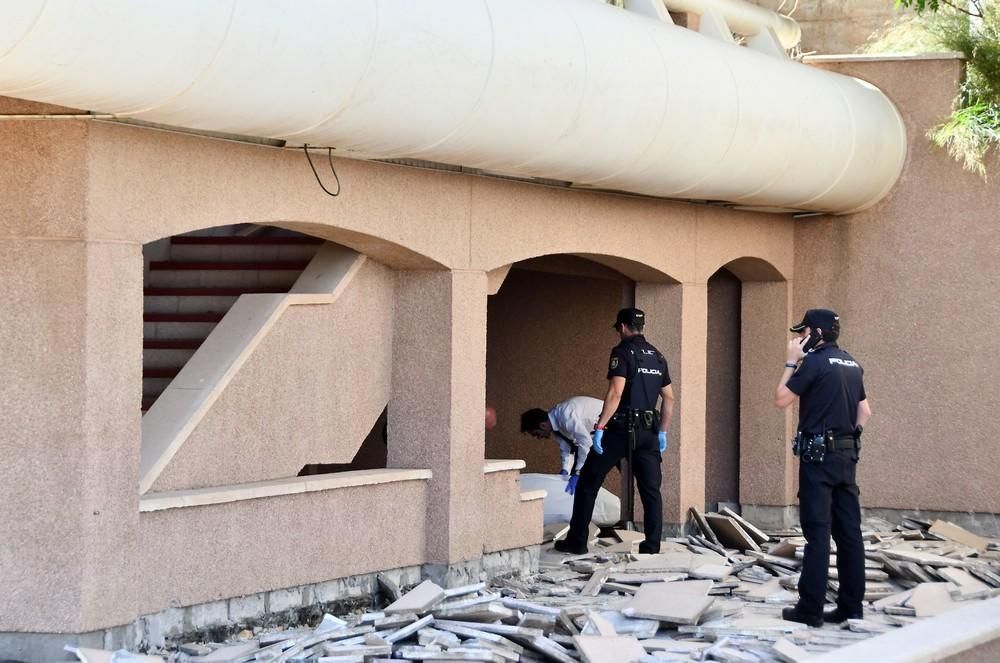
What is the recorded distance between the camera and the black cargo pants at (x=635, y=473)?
11.8 metres

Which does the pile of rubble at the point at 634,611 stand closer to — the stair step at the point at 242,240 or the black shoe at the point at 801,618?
the black shoe at the point at 801,618

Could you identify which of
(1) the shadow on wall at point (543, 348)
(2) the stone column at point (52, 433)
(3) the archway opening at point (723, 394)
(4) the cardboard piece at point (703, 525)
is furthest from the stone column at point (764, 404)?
(2) the stone column at point (52, 433)

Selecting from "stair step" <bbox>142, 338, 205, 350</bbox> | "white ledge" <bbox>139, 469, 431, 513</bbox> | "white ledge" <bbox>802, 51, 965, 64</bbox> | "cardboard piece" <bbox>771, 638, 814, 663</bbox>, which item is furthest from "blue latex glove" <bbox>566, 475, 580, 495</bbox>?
"white ledge" <bbox>802, 51, 965, 64</bbox>

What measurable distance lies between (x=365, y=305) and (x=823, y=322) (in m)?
2.91

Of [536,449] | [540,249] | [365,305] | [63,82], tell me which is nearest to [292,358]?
[365,305]

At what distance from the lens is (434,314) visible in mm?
10211

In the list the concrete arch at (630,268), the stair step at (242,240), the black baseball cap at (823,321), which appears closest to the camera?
the black baseball cap at (823,321)

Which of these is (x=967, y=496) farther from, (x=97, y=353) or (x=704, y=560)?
(x=97, y=353)

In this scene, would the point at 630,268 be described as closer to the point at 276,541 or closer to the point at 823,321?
the point at 823,321

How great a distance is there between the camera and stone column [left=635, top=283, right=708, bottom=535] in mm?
13172

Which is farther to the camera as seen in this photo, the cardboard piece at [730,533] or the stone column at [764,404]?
the stone column at [764,404]

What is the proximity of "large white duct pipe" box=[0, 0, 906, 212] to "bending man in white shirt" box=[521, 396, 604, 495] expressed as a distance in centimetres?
189

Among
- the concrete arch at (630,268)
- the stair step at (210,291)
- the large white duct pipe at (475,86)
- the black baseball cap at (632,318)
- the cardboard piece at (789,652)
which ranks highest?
the large white duct pipe at (475,86)

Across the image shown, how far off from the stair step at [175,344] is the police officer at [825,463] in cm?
380
